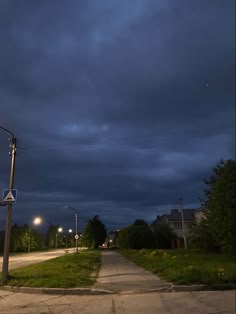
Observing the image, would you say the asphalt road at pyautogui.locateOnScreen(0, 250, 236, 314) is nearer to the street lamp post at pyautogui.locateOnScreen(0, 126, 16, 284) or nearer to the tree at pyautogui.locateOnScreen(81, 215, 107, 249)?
the street lamp post at pyautogui.locateOnScreen(0, 126, 16, 284)

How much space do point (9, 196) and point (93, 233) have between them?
64.8m

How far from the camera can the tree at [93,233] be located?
79.1 m

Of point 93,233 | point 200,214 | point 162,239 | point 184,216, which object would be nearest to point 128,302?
point 162,239

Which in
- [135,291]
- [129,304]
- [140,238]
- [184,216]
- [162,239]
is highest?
[184,216]

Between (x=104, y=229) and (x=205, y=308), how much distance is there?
75512 mm

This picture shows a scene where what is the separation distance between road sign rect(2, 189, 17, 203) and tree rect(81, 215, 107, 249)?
63.2 metres

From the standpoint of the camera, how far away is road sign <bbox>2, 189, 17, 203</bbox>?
54.1 ft

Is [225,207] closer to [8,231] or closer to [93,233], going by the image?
[8,231]

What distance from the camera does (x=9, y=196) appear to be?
1655 cm

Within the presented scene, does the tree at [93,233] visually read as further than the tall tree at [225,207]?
Yes

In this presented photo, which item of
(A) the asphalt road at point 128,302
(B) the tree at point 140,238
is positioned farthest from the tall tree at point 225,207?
(B) the tree at point 140,238

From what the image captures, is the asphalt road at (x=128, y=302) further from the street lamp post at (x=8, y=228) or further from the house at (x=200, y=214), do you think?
the house at (x=200, y=214)

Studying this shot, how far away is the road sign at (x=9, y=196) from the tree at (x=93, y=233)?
207 feet

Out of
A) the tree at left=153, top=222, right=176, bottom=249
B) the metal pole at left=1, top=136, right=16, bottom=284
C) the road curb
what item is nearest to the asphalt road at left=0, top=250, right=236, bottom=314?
the road curb
